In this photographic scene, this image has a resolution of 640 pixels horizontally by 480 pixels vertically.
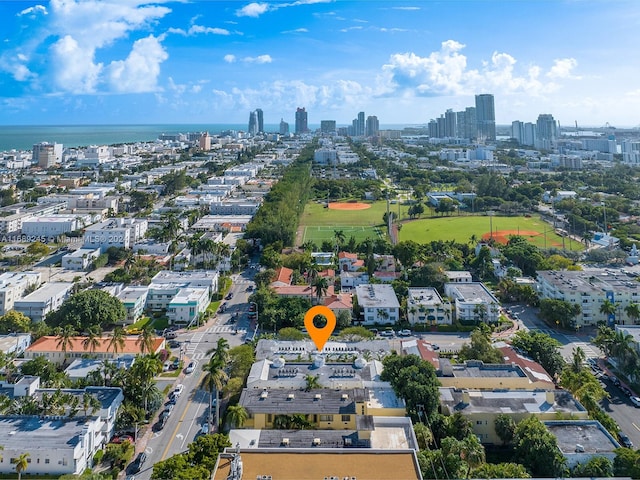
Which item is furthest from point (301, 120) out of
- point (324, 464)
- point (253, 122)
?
point (324, 464)

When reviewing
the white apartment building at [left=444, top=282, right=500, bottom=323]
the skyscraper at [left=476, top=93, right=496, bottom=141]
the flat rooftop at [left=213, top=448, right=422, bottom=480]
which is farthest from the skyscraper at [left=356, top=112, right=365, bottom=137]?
the flat rooftop at [left=213, top=448, right=422, bottom=480]

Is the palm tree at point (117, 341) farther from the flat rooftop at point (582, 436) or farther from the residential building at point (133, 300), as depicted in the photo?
the flat rooftop at point (582, 436)

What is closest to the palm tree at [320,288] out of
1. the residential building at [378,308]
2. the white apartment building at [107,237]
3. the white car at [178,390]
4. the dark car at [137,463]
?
the residential building at [378,308]

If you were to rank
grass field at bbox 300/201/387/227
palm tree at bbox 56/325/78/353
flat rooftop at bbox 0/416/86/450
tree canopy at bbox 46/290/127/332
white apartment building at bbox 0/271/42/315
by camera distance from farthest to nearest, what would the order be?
grass field at bbox 300/201/387/227, white apartment building at bbox 0/271/42/315, tree canopy at bbox 46/290/127/332, palm tree at bbox 56/325/78/353, flat rooftop at bbox 0/416/86/450

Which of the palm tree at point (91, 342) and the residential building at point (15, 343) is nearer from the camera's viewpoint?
the palm tree at point (91, 342)

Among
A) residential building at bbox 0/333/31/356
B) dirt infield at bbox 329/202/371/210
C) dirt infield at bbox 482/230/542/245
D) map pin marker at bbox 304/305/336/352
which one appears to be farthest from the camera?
dirt infield at bbox 329/202/371/210

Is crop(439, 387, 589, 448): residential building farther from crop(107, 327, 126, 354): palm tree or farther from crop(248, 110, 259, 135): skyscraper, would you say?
crop(248, 110, 259, 135): skyscraper

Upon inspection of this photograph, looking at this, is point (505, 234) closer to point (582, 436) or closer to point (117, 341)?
point (582, 436)
